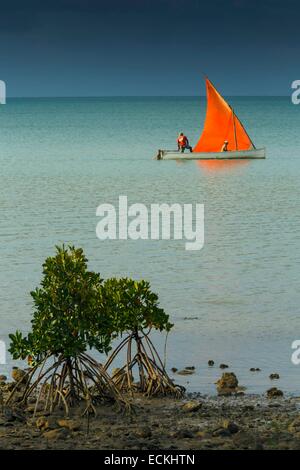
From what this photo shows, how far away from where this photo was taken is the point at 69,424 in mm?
16844

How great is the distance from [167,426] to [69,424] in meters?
1.26

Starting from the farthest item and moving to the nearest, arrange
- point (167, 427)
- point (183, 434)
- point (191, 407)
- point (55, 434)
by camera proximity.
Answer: point (191, 407) → point (167, 427) → point (55, 434) → point (183, 434)

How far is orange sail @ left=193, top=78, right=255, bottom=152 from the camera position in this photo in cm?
7881

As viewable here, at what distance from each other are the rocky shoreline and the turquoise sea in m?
1.34

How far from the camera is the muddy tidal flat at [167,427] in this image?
52.4ft

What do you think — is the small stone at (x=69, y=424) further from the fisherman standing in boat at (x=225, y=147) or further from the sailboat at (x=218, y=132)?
the sailboat at (x=218, y=132)

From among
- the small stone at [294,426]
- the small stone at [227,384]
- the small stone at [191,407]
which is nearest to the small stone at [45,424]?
the small stone at [191,407]

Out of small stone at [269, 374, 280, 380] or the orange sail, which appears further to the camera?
the orange sail

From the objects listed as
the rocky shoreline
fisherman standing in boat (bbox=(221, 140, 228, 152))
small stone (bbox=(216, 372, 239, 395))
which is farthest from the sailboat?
the rocky shoreline

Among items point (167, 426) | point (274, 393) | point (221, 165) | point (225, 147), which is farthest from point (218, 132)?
point (167, 426)

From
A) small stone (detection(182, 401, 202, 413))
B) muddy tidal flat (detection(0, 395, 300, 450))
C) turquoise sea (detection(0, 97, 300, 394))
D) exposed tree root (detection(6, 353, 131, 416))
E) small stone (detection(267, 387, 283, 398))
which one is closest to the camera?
muddy tidal flat (detection(0, 395, 300, 450))

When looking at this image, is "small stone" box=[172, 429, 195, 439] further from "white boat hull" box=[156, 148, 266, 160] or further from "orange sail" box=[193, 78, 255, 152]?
"orange sail" box=[193, 78, 255, 152]

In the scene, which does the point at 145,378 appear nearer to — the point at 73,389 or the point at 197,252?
the point at 73,389

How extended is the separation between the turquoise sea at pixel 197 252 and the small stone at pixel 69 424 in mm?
3084
